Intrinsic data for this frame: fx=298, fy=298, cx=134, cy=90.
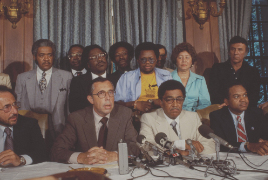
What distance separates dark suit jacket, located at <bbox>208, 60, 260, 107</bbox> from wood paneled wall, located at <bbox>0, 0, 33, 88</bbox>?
2922mm

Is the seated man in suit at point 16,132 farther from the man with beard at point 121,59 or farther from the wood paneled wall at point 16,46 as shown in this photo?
the wood paneled wall at point 16,46

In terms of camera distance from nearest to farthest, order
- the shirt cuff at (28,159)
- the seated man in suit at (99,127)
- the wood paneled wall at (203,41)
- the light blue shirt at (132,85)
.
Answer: the shirt cuff at (28,159), the seated man in suit at (99,127), the light blue shirt at (132,85), the wood paneled wall at (203,41)

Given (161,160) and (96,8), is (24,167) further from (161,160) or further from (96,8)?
(96,8)

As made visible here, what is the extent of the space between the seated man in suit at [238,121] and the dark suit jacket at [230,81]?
88 cm

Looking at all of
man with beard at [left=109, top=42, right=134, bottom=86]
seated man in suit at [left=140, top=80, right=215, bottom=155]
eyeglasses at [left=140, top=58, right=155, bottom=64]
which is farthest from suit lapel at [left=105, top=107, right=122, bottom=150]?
man with beard at [left=109, top=42, right=134, bottom=86]

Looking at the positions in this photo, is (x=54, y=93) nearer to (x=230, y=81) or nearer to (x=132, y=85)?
(x=132, y=85)

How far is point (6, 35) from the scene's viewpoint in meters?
4.79

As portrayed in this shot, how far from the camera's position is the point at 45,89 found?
4035mm

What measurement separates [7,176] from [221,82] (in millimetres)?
3214

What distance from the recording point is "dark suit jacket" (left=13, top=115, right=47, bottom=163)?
271 cm

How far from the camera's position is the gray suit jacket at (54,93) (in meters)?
3.98

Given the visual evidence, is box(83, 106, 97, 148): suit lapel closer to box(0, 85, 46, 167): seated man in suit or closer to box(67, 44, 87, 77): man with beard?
box(0, 85, 46, 167): seated man in suit

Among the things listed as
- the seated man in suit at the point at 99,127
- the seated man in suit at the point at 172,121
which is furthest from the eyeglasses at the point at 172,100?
the seated man in suit at the point at 99,127

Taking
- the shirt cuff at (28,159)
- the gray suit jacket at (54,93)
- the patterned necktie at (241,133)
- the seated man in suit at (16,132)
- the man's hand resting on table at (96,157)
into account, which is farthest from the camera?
the gray suit jacket at (54,93)
